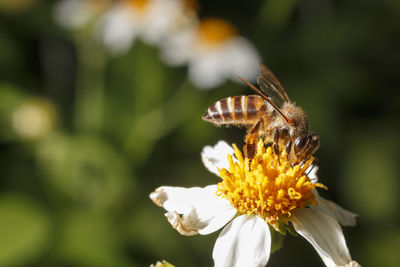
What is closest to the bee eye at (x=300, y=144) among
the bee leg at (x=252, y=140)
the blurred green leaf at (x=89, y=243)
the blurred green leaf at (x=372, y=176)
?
the bee leg at (x=252, y=140)

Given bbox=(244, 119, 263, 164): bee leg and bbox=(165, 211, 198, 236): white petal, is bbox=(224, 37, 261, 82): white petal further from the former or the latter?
bbox=(165, 211, 198, 236): white petal

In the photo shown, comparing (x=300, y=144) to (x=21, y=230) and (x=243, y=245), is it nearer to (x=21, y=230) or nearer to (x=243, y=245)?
(x=243, y=245)

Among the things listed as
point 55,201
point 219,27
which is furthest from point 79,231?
point 219,27

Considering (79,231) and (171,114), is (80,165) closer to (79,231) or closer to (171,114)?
(79,231)

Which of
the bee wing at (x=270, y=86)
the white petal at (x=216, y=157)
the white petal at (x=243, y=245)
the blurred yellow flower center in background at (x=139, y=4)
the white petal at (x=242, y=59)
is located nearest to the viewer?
the white petal at (x=243, y=245)

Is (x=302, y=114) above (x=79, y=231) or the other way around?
above

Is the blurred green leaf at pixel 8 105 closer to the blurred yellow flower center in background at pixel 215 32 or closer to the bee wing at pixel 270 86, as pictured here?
the blurred yellow flower center in background at pixel 215 32

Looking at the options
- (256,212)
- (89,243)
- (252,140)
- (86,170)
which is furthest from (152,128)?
(256,212)
